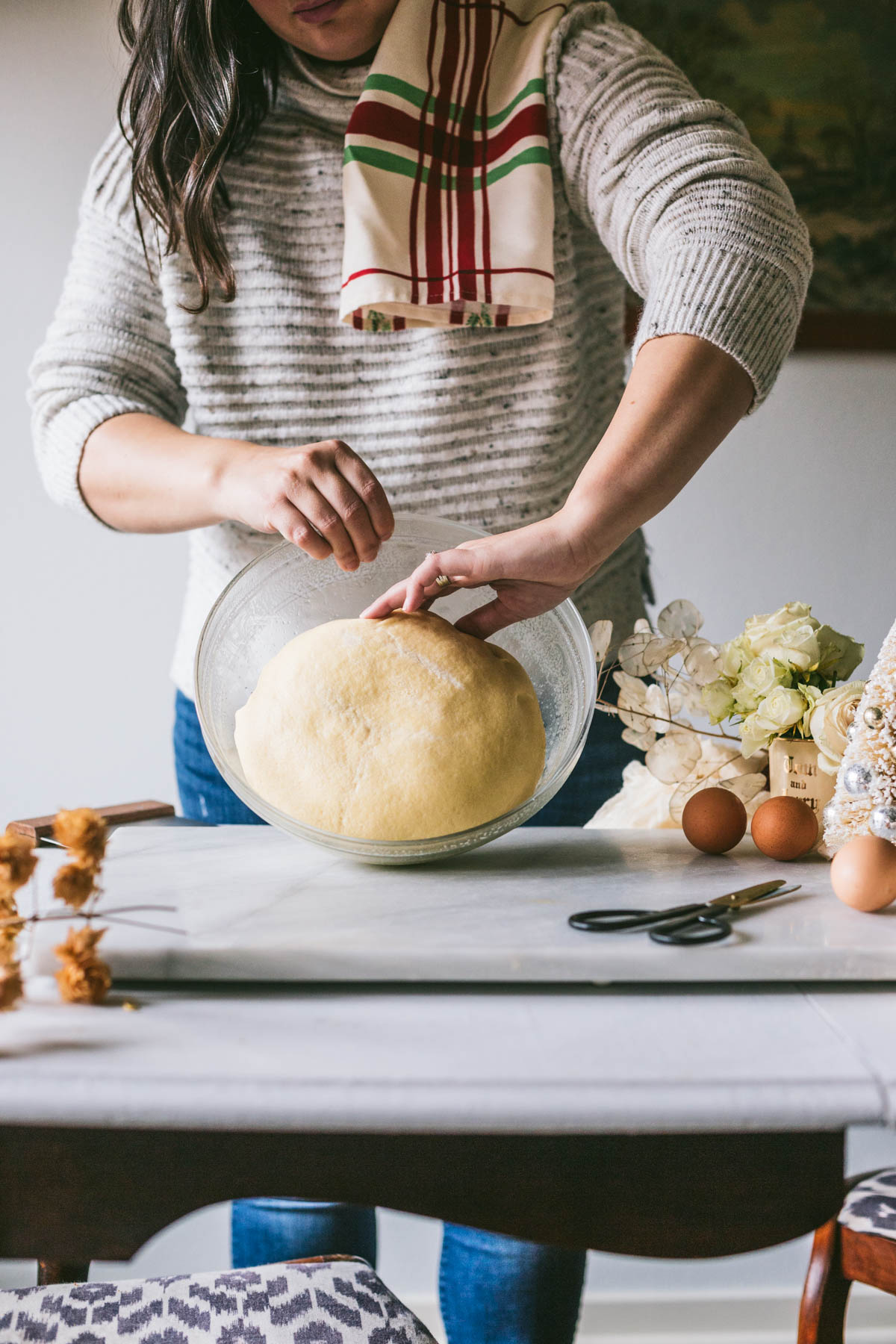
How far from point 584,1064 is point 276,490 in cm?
37

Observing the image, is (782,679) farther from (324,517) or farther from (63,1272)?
(63,1272)

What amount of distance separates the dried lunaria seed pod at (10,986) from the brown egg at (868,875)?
0.35m

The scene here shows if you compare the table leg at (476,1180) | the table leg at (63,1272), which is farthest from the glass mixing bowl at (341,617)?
the table leg at (63,1272)

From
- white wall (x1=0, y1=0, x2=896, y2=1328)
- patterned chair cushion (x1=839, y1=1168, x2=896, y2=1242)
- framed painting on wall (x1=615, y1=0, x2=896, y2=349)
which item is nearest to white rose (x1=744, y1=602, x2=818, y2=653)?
patterned chair cushion (x1=839, y1=1168, x2=896, y2=1242)

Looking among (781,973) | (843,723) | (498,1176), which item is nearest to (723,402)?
(843,723)

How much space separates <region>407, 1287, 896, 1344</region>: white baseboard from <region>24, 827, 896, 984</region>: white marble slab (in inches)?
47.9

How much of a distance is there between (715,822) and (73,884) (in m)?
0.35

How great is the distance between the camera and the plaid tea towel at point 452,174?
770 millimetres

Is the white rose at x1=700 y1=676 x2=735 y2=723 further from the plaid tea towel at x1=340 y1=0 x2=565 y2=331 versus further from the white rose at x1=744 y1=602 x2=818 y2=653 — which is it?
the plaid tea towel at x1=340 y1=0 x2=565 y2=331

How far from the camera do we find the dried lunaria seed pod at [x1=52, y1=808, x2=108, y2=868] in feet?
1.22

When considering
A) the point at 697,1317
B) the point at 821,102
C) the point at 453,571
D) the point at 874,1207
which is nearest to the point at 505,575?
the point at 453,571

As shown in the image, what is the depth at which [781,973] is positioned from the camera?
1.31 feet

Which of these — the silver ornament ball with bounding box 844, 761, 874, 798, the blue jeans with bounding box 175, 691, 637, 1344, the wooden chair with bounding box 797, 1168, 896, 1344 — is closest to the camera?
the silver ornament ball with bounding box 844, 761, 874, 798

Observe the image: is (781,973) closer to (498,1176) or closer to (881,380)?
(498,1176)
